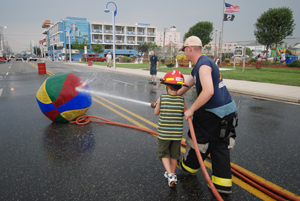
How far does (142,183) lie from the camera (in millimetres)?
2875

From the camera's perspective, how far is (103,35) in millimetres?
89000

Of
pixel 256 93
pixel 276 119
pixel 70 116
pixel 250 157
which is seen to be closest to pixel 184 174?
pixel 250 157

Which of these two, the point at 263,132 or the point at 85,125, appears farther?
Answer: the point at 85,125

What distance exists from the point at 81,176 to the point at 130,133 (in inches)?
68.9

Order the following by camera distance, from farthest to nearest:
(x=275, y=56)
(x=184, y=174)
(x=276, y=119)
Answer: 1. (x=275, y=56)
2. (x=276, y=119)
3. (x=184, y=174)

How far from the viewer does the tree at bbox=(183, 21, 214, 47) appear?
233 ft

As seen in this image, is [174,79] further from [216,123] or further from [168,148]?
[168,148]

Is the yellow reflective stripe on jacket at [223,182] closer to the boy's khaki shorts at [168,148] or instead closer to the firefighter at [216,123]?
the firefighter at [216,123]

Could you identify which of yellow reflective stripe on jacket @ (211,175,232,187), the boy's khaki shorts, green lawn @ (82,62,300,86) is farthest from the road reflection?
green lawn @ (82,62,300,86)

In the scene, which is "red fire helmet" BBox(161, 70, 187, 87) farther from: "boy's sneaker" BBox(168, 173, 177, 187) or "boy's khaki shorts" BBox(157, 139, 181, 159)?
"boy's sneaker" BBox(168, 173, 177, 187)

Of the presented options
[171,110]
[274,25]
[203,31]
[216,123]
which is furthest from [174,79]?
[203,31]

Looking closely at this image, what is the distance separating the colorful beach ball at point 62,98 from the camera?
4.99 meters

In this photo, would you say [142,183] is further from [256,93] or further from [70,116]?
[256,93]

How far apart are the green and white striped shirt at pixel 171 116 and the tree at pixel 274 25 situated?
32.3m
